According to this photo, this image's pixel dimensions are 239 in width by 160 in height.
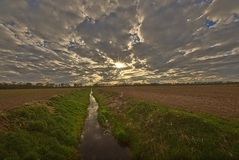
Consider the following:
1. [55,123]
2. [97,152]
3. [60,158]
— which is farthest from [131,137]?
[55,123]

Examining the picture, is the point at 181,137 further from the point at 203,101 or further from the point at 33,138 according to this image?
the point at 203,101

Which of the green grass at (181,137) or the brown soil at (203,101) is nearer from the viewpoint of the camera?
the green grass at (181,137)

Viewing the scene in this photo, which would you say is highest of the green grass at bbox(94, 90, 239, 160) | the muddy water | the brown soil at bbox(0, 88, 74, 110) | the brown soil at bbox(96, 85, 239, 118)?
the brown soil at bbox(0, 88, 74, 110)

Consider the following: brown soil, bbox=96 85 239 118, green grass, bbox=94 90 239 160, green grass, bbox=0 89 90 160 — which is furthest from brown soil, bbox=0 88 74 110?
brown soil, bbox=96 85 239 118

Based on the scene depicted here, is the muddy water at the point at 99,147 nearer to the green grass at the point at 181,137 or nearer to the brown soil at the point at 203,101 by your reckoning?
the green grass at the point at 181,137

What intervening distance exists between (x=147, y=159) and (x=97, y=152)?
16.0 ft

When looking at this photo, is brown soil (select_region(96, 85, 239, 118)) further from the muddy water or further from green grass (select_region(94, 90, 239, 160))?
the muddy water

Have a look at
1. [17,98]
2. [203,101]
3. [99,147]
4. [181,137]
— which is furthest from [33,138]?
[17,98]

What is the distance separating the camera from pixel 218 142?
12461 millimetres

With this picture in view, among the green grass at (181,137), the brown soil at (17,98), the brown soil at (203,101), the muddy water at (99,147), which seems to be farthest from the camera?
the brown soil at (17,98)

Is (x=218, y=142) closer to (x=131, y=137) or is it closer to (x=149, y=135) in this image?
(x=149, y=135)

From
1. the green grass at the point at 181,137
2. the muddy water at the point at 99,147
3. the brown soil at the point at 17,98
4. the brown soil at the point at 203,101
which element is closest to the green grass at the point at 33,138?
the muddy water at the point at 99,147

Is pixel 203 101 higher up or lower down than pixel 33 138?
higher up

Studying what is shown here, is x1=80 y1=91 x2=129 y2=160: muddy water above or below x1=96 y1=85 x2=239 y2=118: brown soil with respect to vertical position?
below
